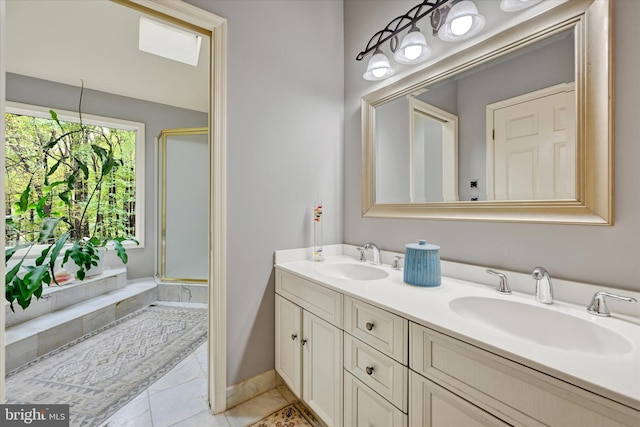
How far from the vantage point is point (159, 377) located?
68.8 inches

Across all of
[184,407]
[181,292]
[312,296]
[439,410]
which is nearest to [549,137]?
[439,410]

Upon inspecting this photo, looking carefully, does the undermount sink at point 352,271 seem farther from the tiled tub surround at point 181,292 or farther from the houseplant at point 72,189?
the tiled tub surround at point 181,292

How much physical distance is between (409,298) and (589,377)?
507 mm

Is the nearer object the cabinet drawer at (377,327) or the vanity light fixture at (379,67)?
the cabinet drawer at (377,327)

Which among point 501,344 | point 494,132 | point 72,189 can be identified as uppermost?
point 494,132

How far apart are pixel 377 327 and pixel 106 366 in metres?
2.01

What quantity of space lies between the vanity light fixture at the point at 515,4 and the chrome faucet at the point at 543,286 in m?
1.01

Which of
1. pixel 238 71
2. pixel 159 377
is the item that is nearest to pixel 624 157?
pixel 238 71

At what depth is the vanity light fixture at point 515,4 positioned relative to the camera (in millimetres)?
1028

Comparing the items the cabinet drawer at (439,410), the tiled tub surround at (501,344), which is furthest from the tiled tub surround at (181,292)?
the cabinet drawer at (439,410)

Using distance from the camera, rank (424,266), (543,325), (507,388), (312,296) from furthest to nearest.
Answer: (312,296) → (424,266) → (543,325) → (507,388)

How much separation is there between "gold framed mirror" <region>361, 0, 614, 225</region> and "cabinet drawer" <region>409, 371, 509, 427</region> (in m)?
0.73

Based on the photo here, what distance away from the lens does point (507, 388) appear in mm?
644

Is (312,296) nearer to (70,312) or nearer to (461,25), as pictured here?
(461,25)
